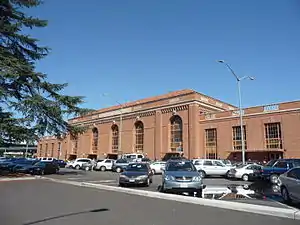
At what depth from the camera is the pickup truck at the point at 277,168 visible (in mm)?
20691

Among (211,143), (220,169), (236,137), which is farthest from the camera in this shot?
(211,143)

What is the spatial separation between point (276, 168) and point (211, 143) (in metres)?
25.5

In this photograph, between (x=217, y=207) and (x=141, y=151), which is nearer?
(x=217, y=207)

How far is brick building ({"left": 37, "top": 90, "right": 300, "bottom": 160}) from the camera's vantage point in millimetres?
38875

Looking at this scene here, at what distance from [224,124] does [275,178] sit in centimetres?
2445

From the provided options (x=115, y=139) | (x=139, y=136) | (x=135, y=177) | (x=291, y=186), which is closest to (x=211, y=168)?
(x=135, y=177)

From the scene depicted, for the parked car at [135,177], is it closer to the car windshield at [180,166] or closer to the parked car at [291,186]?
the car windshield at [180,166]

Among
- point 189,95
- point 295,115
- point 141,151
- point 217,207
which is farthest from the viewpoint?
point 141,151

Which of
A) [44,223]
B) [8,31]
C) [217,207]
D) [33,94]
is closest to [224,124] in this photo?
[33,94]

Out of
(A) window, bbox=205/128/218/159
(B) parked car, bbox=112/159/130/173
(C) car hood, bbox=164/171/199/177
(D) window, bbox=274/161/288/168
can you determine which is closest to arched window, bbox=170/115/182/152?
(A) window, bbox=205/128/218/159

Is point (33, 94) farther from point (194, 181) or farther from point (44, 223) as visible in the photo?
point (44, 223)

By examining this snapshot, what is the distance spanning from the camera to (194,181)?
14328mm

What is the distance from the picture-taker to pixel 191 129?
1886 inches

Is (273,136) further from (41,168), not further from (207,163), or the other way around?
(41,168)
